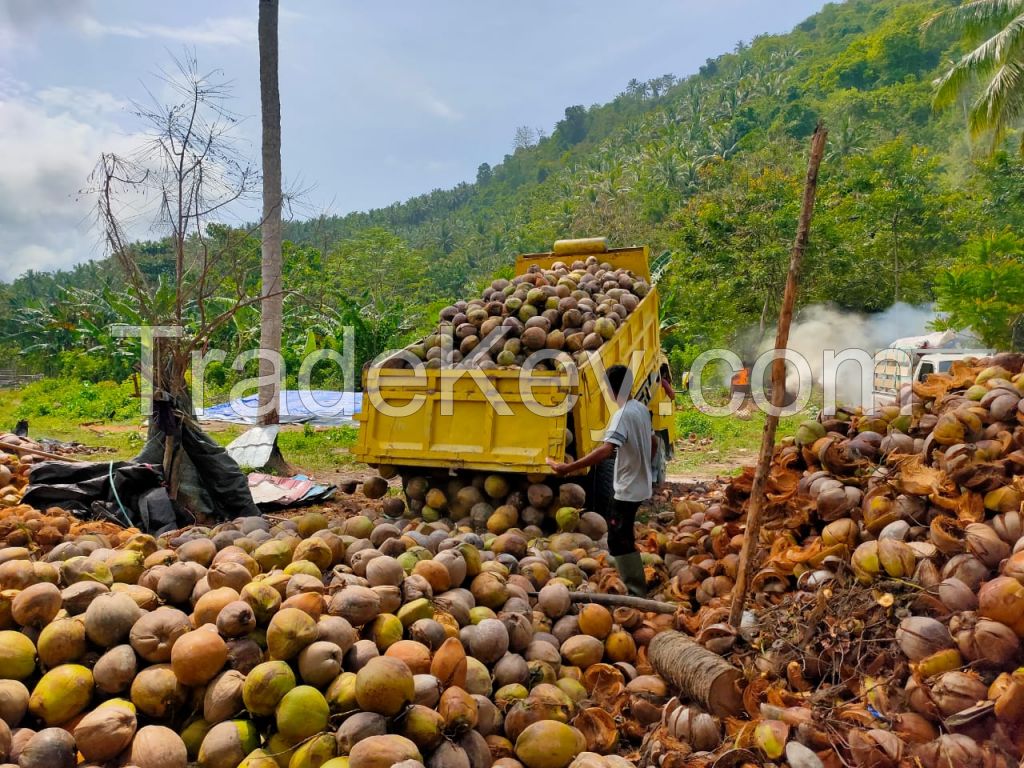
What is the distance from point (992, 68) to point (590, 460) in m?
20.0

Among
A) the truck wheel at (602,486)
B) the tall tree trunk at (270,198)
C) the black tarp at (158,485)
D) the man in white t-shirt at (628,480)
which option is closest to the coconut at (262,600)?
the man in white t-shirt at (628,480)

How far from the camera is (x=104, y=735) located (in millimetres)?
2646

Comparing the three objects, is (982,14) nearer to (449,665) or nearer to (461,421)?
(461,421)

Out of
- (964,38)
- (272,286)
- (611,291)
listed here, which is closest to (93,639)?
(611,291)

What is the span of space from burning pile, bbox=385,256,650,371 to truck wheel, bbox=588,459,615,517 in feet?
3.44

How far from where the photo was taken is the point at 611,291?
834cm

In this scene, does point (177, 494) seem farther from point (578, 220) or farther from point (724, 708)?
point (578, 220)

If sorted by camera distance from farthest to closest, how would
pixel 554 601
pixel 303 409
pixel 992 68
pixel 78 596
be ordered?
pixel 992 68, pixel 303 409, pixel 554 601, pixel 78 596

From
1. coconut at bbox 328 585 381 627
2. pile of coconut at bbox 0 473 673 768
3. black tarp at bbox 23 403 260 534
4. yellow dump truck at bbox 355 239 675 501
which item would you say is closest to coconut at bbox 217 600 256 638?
pile of coconut at bbox 0 473 673 768

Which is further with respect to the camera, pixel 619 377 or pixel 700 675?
pixel 619 377

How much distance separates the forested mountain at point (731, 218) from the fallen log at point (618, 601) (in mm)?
3251

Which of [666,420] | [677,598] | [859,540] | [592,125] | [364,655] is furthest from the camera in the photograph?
[592,125]

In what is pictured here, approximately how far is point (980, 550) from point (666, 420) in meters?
5.93

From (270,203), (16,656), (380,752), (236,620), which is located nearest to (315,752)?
(380,752)
